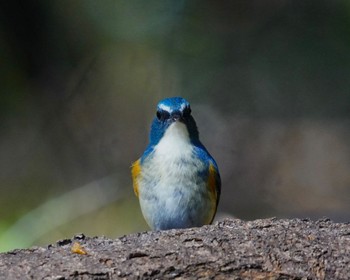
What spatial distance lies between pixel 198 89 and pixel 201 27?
0.56 metres

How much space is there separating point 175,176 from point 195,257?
1327 millimetres

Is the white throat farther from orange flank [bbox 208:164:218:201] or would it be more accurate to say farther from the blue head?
orange flank [bbox 208:164:218:201]

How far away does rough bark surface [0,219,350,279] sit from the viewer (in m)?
4.48

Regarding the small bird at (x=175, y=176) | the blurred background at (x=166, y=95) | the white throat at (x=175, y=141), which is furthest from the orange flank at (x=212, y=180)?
the blurred background at (x=166, y=95)

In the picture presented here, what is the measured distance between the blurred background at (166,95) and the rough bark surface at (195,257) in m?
4.23

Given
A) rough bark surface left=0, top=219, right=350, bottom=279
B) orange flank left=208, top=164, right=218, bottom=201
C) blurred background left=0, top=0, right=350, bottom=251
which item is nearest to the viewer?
rough bark surface left=0, top=219, right=350, bottom=279

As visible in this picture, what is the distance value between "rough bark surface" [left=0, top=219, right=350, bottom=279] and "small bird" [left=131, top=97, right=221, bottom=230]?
1.00 meters

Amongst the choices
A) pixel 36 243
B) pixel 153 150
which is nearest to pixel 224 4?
pixel 36 243

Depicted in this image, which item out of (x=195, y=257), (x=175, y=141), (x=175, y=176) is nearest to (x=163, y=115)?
(x=175, y=141)

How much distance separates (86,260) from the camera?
4.54 metres

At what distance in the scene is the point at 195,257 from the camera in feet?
15.0

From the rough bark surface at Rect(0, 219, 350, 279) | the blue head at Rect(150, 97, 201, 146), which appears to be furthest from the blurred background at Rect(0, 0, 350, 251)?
the rough bark surface at Rect(0, 219, 350, 279)

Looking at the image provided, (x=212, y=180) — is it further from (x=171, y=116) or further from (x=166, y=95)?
(x=166, y=95)

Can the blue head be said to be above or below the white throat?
above
